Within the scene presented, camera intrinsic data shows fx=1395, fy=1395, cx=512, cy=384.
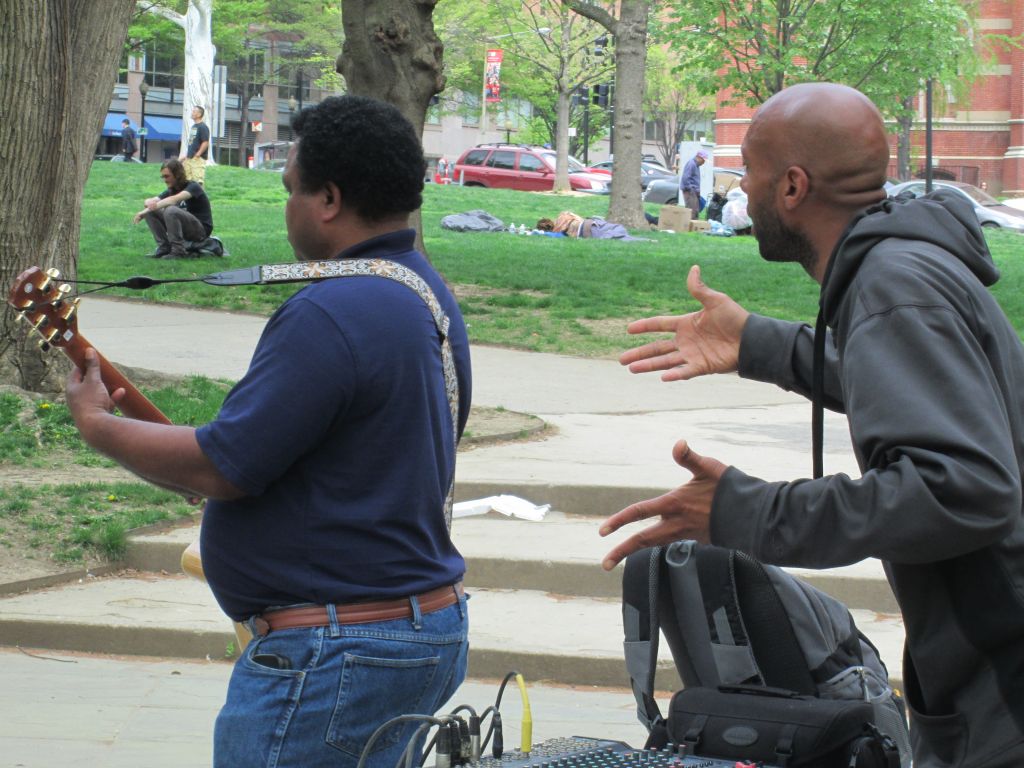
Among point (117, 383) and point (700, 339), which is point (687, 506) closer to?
point (700, 339)

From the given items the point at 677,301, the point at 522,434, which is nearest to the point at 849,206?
the point at 522,434

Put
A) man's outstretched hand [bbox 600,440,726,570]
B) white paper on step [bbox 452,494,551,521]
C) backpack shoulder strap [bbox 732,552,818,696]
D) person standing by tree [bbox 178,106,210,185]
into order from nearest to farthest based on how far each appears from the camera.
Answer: man's outstretched hand [bbox 600,440,726,570], backpack shoulder strap [bbox 732,552,818,696], white paper on step [bbox 452,494,551,521], person standing by tree [bbox 178,106,210,185]

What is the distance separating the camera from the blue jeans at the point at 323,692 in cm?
246

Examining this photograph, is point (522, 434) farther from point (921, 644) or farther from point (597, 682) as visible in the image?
point (921, 644)

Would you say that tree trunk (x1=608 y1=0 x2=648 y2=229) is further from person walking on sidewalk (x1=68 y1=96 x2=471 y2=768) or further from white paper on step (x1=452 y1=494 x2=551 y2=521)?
person walking on sidewalk (x1=68 y1=96 x2=471 y2=768)

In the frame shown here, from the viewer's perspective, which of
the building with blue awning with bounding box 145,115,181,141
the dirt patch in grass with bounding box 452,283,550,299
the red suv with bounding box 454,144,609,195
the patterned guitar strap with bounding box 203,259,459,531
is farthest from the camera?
the building with blue awning with bounding box 145,115,181,141

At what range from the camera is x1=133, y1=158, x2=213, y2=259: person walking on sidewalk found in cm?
1695

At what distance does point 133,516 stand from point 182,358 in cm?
432

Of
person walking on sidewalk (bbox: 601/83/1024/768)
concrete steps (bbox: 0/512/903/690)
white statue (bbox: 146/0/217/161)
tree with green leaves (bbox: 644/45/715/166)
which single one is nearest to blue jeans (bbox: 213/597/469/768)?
person walking on sidewalk (bbox: 601/83/1024/768)

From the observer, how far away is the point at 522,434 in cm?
902

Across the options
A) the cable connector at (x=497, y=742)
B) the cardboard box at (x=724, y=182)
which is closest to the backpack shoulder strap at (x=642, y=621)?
the cable connector at (x=497, y=742)

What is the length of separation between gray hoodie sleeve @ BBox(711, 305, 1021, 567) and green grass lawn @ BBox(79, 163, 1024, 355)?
10.7 meters

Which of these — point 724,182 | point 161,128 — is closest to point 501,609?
point 724,182

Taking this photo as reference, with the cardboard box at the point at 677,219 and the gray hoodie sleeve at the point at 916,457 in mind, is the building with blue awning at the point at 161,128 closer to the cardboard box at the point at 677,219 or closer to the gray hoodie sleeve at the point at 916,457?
the cardboard box at the point at 677,219
